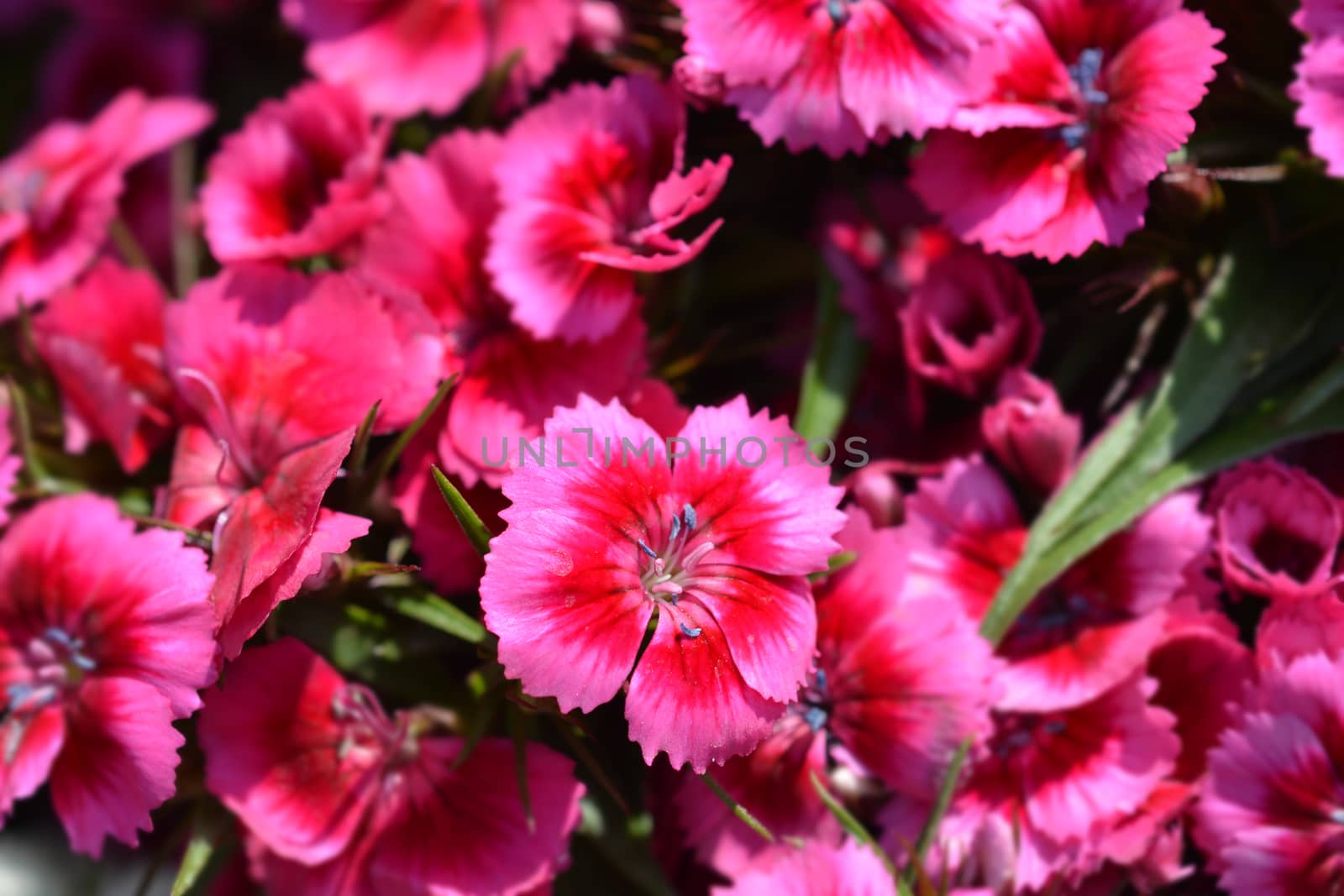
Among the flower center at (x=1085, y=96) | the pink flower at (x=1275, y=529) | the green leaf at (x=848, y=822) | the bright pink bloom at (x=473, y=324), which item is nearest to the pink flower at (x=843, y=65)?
the flower center at (x=1085, y=96)

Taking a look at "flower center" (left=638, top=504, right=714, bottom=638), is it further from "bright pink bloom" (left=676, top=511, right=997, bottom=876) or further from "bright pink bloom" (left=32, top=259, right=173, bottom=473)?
"bright pink bloom" (left=32, top=259, right=173, bottom=473)

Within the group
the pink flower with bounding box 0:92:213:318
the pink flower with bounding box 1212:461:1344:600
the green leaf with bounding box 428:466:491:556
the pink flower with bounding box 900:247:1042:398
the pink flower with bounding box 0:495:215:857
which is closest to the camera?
the green leaf with bounding box 428:466:491:556

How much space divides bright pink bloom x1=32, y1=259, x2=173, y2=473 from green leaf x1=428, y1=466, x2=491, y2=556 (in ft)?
1.60

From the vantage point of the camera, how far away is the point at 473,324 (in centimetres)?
124

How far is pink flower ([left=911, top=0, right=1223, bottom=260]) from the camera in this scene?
1.09m

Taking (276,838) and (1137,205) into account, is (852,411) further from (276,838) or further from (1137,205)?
(276,838)

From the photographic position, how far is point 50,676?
3.76 ft

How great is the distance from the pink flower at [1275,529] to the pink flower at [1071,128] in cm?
29

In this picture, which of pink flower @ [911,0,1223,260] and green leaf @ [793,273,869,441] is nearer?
pink flower @ [911,0,1223,260]

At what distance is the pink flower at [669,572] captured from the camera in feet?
3.04

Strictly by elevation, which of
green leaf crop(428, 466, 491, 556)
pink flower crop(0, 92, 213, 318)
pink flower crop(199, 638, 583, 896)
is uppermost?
green leaf crop(428, 466, 491, 556)

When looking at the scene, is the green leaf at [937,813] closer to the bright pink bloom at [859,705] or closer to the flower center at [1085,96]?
the bright pink bloom at [859,705]

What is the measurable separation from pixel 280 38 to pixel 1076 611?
5.00ft

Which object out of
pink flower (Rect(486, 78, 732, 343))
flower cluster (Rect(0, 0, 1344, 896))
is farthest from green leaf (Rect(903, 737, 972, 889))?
pink flower (Rect(486, 78, 732, 343))
